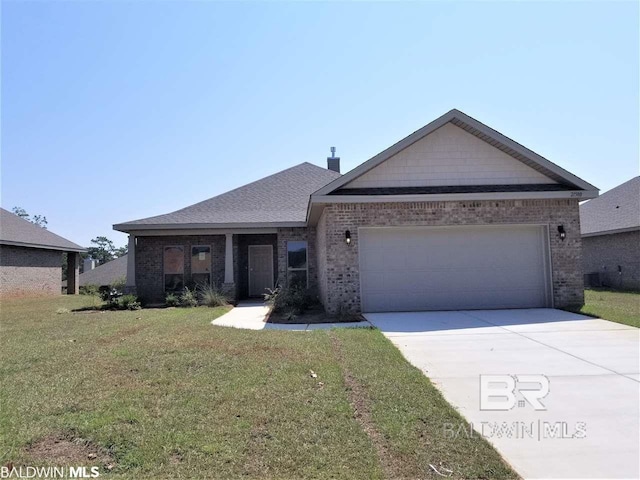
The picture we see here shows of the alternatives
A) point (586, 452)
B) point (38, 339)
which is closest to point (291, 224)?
point (38, 339)

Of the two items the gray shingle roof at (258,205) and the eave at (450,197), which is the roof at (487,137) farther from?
the gray shingle roof at (258,205)

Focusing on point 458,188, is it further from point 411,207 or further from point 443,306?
point 443,306

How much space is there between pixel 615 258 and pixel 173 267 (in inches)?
766

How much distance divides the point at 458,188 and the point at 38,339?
10.2m

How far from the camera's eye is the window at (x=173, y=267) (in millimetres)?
15648

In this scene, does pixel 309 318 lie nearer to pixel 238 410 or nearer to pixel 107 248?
pixel 238 410

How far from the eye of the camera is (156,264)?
15.6 metres

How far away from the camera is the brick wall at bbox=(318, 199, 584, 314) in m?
10.2

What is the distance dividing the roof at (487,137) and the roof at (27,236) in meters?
17.9

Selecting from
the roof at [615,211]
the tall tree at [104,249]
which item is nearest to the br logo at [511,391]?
the roof at [615,211]

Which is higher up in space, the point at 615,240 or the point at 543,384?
the point at 615,240

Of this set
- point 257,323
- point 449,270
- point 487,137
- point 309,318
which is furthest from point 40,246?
point 487,137

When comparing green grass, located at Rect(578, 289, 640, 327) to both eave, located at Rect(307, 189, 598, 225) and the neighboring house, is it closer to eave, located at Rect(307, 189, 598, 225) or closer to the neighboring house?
eave, located at Rect(307, 189, 598, 225)

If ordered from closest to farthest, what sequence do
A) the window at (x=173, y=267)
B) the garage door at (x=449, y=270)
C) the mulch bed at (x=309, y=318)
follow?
the mulch bed at (x=309, y=318), the garage door at (x=449, y=270), the window at (x=173, y=267)
